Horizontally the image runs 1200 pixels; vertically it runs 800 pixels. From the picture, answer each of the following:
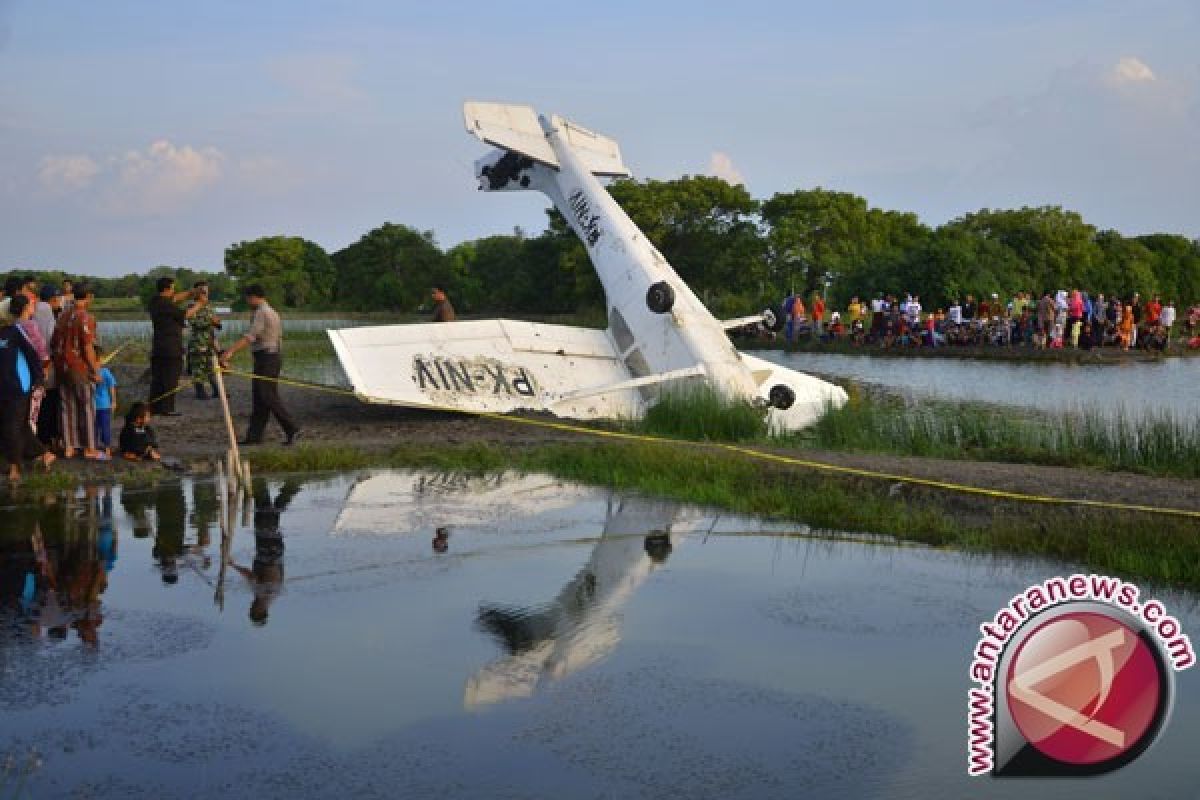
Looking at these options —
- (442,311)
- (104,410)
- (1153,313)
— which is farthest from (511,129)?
(1153,313)

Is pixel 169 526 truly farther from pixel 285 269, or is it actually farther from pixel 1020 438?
pixel 285 269

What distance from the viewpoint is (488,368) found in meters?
19.0

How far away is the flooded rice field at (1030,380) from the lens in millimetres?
24188

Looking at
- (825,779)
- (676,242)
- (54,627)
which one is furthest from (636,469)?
(676,242)

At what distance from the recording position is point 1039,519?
10953mm

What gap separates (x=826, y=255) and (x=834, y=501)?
54.6 metres

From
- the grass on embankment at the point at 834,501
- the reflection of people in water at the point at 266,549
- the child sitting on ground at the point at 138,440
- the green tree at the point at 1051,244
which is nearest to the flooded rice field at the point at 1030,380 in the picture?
the grass on embankment at the point at 834,501

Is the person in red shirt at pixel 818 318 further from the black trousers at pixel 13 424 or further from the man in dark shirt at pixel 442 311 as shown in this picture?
the black trousers at pixel 13 424

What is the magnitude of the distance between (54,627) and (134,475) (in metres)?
5.81

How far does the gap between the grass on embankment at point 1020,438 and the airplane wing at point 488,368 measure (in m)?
3.23

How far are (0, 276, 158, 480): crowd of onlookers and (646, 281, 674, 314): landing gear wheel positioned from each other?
748 cm

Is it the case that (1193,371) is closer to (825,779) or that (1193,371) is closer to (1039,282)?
(825,779)

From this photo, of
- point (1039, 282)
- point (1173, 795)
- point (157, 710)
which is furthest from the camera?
point (1039, 282)

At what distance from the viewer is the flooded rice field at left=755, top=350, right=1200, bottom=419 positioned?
79.4 ft
